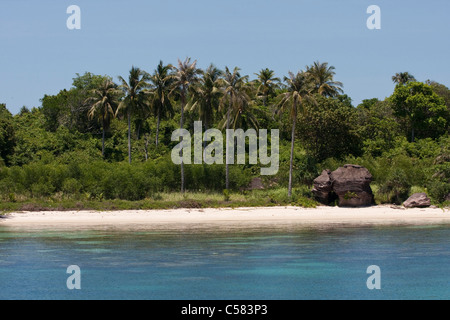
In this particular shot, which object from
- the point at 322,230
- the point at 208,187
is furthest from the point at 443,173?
the point at 208,187

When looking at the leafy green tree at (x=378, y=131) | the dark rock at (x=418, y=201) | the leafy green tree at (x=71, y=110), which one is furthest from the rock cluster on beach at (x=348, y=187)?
the leafy green tree at (x=71, y=110)

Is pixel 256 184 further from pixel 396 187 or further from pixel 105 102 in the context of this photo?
pixel 105 102

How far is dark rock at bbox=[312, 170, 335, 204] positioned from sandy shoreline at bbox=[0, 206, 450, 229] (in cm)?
176

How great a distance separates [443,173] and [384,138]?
20226 mm

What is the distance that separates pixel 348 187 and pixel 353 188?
1.38 ft

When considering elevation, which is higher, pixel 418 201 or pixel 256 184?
pixel 256 184

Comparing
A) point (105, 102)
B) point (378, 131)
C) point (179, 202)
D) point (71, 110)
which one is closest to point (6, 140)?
point (105, 102)

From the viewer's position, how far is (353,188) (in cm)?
4800

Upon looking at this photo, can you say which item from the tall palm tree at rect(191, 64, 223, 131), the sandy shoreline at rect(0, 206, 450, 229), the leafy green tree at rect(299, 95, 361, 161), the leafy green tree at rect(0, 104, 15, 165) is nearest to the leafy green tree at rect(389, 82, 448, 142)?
the leafy green tree at rect(299, 95, 361, 161)

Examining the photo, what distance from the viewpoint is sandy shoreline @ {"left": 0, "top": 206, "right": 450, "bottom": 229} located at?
40312 millimetres

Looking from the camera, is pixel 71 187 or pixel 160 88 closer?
pixel 71 187

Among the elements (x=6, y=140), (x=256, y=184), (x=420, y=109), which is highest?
(x=420, y=109)

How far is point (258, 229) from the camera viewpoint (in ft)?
122

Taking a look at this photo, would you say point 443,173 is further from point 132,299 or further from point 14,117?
point 14,117
